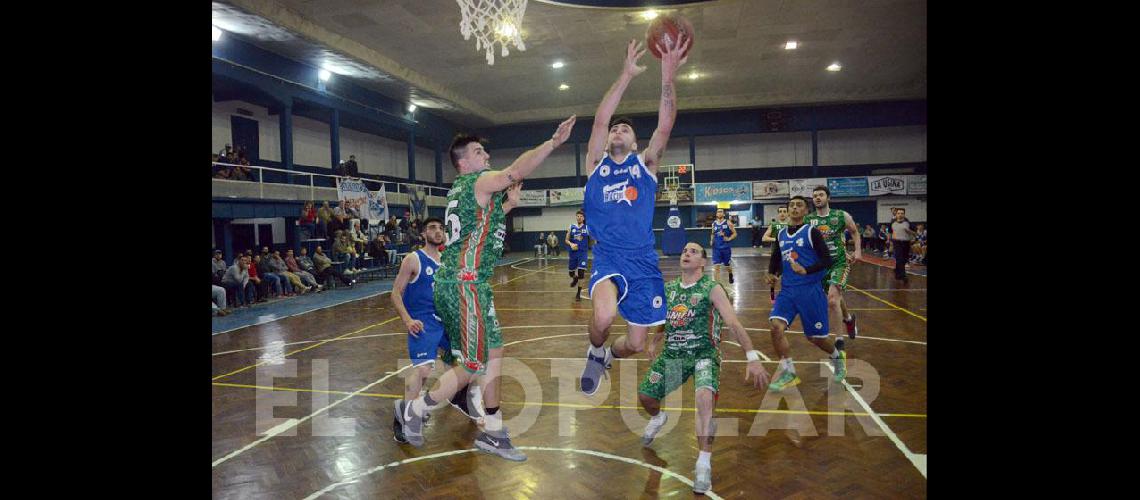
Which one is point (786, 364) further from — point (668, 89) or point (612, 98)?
point (612, 98)

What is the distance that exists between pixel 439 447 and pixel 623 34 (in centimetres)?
1517

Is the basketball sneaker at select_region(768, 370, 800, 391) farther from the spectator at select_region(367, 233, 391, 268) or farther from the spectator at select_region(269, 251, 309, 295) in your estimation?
the spectator at select_region(367, 233, 391, 268)

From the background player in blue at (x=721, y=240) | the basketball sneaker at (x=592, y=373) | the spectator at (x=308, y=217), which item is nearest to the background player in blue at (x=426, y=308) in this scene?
the basketball sneaker at (x=592, y=373)

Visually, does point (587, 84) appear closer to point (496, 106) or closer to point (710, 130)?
point (496, 106)

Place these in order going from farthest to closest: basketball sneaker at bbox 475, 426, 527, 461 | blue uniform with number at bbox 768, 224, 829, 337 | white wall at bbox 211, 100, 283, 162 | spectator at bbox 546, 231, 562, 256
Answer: spectator at bbox 546, 231, 562, 256 < white wall at bbox 211, 100, 283, 162 < blue uniform with number at bbox 768, 224, 829, 337 < basketball sneaker at bbox 475, 426, 527, 461

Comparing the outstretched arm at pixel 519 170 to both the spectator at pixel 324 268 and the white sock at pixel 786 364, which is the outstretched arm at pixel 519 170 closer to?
the white sock at pixel 786 364

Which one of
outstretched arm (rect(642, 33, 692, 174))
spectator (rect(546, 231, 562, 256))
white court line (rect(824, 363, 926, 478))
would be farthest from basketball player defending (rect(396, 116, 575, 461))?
spectator (rect(546, 231, 562, 256))

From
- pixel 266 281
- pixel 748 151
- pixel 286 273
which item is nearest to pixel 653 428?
pixel 266 281

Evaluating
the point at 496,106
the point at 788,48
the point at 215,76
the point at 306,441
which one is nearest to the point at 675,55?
the point at 306,441

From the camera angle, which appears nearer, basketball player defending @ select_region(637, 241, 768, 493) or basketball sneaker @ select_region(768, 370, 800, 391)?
basketball player defending @ select_region(637, 241, 768, 493)

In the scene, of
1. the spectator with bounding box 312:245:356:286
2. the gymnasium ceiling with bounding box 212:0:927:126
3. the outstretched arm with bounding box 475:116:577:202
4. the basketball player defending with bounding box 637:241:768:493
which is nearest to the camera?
the outstretched arm with bounding box 475:116:577:202

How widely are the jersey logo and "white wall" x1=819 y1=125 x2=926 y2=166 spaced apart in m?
28.5

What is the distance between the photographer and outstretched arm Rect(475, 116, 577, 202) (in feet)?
11.4

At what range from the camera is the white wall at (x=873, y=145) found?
94.6 feet
